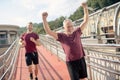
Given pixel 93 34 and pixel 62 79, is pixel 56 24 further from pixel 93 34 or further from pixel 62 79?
pixel 62 79

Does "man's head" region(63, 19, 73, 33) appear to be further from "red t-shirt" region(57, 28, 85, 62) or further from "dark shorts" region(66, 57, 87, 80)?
"dark shorts" region(66, 57, 87, 80)

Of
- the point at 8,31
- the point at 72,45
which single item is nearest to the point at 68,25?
the point at 72,45

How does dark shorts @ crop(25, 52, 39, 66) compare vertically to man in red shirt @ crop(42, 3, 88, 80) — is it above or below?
below

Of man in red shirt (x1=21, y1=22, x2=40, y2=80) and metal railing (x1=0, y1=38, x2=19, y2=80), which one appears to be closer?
metal railing (x1=0, y1=38, x2=19, y2=80)

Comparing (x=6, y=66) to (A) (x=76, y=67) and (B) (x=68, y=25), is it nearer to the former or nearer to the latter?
(A) (x=76, y=67)

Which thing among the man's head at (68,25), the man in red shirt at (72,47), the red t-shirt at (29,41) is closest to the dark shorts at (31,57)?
the red t-shirt at (29,41)

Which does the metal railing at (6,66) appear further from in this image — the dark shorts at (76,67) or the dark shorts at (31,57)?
the dark shorts at (76,67)

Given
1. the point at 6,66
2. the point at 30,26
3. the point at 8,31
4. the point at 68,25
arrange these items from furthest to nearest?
1. the point at 8,31
2. the point at 6,66
3. the point at 30,26
4. the point at 68,25

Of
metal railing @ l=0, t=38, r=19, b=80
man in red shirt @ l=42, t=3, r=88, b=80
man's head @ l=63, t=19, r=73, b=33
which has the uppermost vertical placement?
man's head @ l=63, t=19, r=73, b=33

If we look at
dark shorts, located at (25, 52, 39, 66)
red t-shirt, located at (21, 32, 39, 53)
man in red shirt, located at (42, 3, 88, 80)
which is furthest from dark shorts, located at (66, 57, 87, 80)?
dark shorts, located at (25, 52, 39, 66)

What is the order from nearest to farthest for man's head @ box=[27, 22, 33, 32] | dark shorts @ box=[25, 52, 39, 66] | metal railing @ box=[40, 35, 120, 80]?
1. metal railing @ box=[40, 35, 120, 80]
2. man's head @ box=[27, 22, 33, 32]
3. dark shorts @ box=[25, 52, 39, 66]

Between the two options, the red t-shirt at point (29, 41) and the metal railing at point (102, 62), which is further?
the red t-shirt at point (29, 41)

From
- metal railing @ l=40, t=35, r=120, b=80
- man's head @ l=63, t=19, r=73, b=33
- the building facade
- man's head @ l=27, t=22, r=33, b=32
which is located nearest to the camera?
man's head @ l=63, t=19, r=73, b=33

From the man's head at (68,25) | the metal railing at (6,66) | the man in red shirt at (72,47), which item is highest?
the man's head at (68,25)
